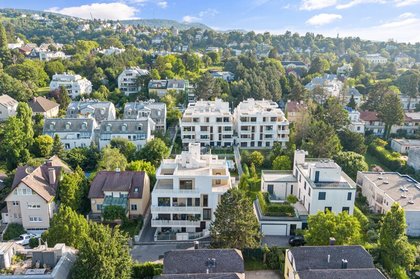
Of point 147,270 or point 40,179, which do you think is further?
point 40,179

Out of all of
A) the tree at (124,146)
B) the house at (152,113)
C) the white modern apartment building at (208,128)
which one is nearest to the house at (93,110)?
the house at (152,113)

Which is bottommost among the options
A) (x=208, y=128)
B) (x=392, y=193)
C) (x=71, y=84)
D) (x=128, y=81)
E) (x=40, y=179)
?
(x=392, y=193)

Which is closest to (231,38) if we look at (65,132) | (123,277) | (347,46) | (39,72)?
(347,46)

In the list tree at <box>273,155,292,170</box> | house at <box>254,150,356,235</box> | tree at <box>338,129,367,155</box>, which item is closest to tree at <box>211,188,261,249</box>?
house at <box>254,150,356,235</box>

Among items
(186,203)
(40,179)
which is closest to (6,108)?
(40,179)

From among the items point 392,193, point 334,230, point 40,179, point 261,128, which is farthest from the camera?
point 261,128

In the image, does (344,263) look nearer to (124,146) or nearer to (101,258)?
(101,258)

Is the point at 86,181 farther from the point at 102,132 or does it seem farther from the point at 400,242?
the point at 400,242
